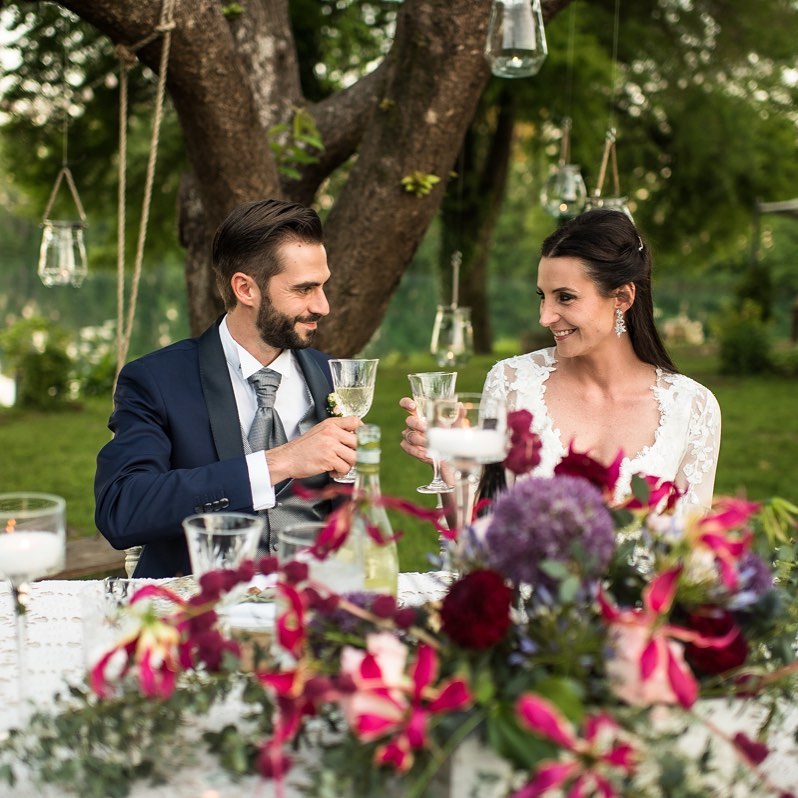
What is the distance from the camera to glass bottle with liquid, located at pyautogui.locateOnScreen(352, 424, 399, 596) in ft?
5.20

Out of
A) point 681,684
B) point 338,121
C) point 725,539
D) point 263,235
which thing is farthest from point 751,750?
point 338,121

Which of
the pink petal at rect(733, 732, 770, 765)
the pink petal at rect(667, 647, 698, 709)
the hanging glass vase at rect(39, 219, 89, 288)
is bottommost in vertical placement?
the pink petal at rect(733, 732, 770, 765)

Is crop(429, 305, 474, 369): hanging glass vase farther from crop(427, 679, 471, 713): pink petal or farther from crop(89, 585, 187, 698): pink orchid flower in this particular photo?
crop(427, 679, 471, 713): pink petal

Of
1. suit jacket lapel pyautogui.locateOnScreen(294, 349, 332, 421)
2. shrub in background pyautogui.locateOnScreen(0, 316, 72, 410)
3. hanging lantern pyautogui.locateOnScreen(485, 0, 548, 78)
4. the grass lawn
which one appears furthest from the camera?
shrub in background pyautogui.locateOnScreen(0, 316, 72, 410)

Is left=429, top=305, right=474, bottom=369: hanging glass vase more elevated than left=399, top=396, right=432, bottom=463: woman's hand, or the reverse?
left=429, top=305, right=474, bottom=369: hanging glass vase

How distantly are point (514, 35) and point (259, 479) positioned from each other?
187 cm

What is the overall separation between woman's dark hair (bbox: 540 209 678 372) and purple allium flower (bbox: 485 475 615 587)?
186cm

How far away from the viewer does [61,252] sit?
15.2 ft

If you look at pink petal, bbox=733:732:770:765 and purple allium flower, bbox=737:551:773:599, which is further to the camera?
purple allium flower, bbox=737:551:773:599

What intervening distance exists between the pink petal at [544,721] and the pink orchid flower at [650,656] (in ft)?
0.45

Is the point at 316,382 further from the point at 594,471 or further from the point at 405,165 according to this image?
the point at 594,471

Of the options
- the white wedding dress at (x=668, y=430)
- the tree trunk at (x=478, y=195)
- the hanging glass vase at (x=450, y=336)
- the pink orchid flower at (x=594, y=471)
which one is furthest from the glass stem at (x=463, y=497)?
the tree trunk at (x=478, y=195)

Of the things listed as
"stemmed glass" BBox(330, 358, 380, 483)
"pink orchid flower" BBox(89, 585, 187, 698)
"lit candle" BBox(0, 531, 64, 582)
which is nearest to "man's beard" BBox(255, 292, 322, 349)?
"stemmed glass" BBox(330, 358, 380, 483)

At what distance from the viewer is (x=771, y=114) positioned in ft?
44.6
